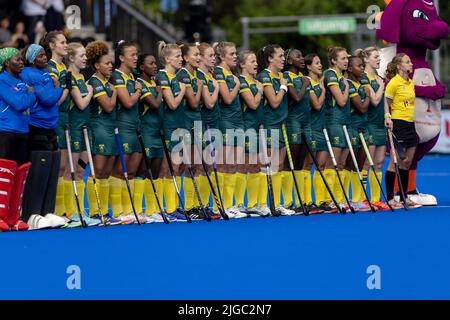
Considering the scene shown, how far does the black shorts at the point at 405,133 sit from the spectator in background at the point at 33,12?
32.9ft

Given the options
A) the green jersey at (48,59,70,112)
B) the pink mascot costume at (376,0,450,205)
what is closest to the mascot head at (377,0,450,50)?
the pink mascot costume at (376,0,450,205)

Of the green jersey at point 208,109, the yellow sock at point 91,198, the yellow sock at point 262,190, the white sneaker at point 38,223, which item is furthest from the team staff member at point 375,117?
the white sneaker at point 38,223

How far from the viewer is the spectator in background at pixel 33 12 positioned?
25875 mm

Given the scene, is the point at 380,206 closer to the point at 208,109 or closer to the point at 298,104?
the point at 298,104

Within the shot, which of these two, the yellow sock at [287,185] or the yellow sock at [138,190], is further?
the yellow sock at [287,185]

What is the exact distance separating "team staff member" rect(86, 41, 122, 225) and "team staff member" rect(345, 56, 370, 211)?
294 centimetres

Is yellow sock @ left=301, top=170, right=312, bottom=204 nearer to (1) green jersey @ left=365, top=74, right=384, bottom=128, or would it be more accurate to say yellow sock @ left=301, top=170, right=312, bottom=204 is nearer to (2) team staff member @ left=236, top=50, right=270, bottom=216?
(2) team staff member @ left=236, top=50, right=270, bottom=216

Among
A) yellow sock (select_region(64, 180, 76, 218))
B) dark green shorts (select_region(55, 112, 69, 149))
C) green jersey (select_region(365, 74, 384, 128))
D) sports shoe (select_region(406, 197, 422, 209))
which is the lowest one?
sports shoe (select_region(406, 197, 422, 209))

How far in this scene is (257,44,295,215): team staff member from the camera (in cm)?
1639

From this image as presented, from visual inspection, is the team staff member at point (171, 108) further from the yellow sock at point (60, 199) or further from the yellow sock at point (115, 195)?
the yellow sock at point (60, 199)

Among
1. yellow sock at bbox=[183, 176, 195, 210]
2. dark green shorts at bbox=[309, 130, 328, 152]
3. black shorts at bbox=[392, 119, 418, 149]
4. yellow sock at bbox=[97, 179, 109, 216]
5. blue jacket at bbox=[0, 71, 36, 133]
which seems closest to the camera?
blue jacket at bbox=[0, 71, 36, 133]

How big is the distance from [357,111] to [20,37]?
955cm

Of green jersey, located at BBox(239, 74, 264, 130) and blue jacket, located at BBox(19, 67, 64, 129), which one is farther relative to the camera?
green jersey, located at BBox(239, 74, 264, 130)

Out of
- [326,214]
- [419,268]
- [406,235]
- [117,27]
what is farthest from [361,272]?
[117,27]
